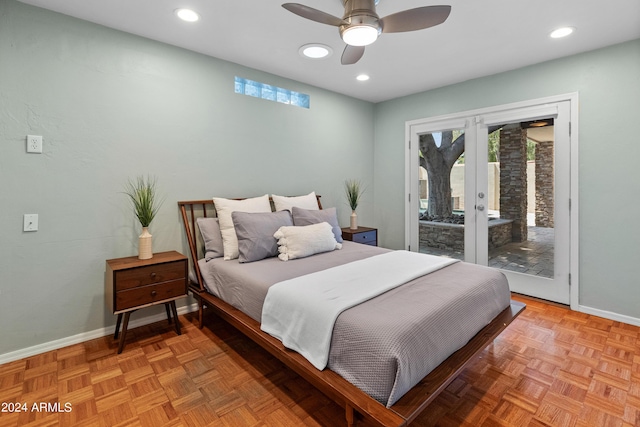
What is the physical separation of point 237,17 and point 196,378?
2.61m

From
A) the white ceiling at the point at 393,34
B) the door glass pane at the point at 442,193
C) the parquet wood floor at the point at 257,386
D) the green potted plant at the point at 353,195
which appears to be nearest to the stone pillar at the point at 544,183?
the door glass pane at the point at 442,193

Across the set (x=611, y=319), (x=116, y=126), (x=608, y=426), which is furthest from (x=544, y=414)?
(x=116, y=126)

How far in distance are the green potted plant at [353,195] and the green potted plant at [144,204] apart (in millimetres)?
2398

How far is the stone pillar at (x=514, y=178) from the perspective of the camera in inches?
139

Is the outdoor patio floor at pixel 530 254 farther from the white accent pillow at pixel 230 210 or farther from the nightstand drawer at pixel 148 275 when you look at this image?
the nightstand drawer at pixel 148 275

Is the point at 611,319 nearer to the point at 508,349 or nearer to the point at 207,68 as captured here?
the point at 508,349

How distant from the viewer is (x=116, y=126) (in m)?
2.64

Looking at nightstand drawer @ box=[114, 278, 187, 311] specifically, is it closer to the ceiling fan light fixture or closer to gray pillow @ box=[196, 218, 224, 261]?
gray pillow @ box=[196, 218, 224, 261]

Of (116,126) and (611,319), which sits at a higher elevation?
(116,126)

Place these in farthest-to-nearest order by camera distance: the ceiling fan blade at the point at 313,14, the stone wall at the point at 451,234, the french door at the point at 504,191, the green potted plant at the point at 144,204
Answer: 1. the stone wall at the point at 451,234
2. the french door at the point at 504,191
3. the green potted plant at the point at 144,204
4. the ceiling fan blade at the point at 313,14

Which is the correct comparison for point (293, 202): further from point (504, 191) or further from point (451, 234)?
point (504, 191)

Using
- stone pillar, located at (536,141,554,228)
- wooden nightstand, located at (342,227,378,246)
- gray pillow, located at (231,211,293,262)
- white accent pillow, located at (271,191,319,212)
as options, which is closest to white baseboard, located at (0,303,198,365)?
gray pillow, located at (231,211,293,262)

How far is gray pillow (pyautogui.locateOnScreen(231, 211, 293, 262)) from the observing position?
272 centimetres

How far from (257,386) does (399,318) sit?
41.6 inches
